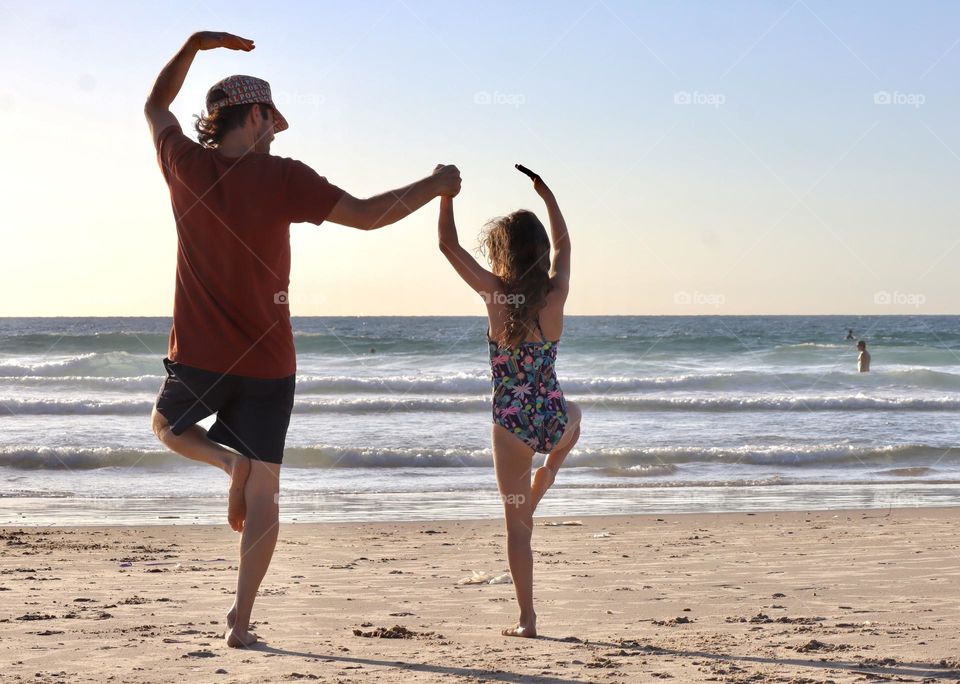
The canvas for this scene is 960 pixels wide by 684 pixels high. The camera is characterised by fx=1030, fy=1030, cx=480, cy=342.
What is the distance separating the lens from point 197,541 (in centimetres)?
684

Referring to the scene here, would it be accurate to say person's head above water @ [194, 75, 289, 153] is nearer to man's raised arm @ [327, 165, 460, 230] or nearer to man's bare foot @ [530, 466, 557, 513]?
man's raised arm @ [327, 165, 460, 230]

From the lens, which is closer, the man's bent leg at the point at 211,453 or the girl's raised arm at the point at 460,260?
the man's bent leg at the point at 211,453

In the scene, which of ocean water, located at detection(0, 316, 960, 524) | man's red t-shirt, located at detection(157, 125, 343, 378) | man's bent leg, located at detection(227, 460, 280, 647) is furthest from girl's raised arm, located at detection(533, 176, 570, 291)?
ocean water, located at detection(0, 316, 960, 524)

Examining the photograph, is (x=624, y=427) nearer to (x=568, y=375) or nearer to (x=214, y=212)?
(x=568, y=375)

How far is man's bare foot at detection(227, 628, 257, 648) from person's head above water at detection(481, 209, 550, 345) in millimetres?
1386

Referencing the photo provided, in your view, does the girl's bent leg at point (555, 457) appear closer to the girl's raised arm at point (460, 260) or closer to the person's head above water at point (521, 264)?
the person's head above water at point (521, 264)

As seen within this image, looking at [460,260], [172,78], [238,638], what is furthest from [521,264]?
[238,638]

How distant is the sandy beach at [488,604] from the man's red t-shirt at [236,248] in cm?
103

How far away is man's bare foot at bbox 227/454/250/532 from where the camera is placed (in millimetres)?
3332

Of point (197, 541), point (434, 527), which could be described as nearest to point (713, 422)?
point (434, 527)

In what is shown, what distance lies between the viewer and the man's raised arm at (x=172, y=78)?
136 inches

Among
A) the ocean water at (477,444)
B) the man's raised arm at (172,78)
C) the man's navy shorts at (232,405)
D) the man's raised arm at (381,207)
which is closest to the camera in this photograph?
the man's raised arm at (381,207)

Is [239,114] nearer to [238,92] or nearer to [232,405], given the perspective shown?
[238,92]

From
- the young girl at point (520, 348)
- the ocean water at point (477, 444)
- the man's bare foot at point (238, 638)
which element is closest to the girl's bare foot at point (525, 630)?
the young girl at point (520, 348)
